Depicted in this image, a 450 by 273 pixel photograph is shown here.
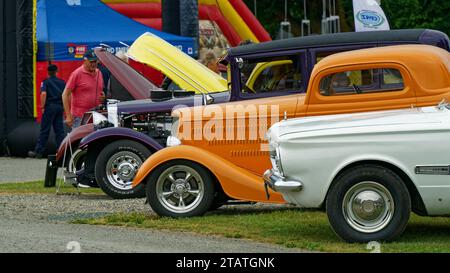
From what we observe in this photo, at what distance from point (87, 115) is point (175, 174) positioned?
4347 millimetres

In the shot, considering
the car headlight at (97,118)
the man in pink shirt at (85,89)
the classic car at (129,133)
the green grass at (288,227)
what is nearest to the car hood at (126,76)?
the classic car at (129,133)

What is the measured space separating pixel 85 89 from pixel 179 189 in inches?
225

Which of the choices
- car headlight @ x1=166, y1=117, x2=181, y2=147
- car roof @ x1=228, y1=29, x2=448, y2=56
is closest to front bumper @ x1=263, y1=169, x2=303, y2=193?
car headlight @ x1=166, y1=117, x2=181, y2=147

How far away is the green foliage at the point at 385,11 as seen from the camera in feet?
114

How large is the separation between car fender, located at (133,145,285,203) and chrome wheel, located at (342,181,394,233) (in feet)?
6.43

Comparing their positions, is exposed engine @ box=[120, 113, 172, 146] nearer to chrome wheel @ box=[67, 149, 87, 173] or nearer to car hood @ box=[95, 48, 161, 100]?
chrome wheel @ box=[67, 149, 87, 173]

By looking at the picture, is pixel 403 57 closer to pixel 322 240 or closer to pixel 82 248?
pixel 322 240

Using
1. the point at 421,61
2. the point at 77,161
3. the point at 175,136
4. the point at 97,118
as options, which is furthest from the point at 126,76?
the point at 421,61

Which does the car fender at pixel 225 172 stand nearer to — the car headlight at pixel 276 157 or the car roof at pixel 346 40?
the car headlight at pixel 276 157

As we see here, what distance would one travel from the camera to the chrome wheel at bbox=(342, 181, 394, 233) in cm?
967

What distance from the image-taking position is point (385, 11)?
34.6 metres

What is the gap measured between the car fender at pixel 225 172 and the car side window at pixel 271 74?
138 centimetres
